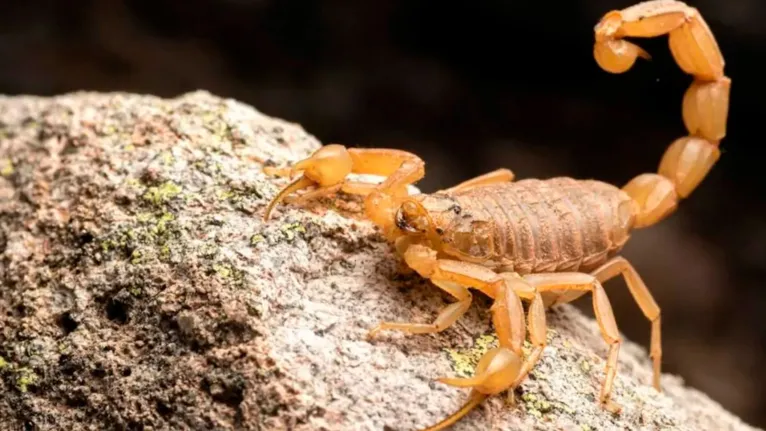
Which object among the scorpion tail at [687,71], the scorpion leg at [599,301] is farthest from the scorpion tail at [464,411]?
the scorpion tail at [687,71]

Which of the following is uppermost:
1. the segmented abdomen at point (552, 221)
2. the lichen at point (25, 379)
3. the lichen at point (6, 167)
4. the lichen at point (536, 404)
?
the lichen at point (6, 167)

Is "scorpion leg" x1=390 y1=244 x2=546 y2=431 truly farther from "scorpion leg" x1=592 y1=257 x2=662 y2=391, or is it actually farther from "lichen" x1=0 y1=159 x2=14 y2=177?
"lichen" x1=0 y1=159 x2=14 y2=177

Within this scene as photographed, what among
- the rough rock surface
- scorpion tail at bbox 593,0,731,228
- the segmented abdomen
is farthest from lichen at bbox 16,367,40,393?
scorpion tail at bbox 593,0,731,228

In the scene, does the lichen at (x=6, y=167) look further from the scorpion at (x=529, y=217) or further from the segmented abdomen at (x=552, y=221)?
the segmented abdomen at (x=552, y=221)

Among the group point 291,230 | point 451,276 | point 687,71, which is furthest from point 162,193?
point 687,71

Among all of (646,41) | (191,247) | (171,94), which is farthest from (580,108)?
(191,247)

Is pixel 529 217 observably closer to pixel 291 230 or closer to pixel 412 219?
pixel 412 219
